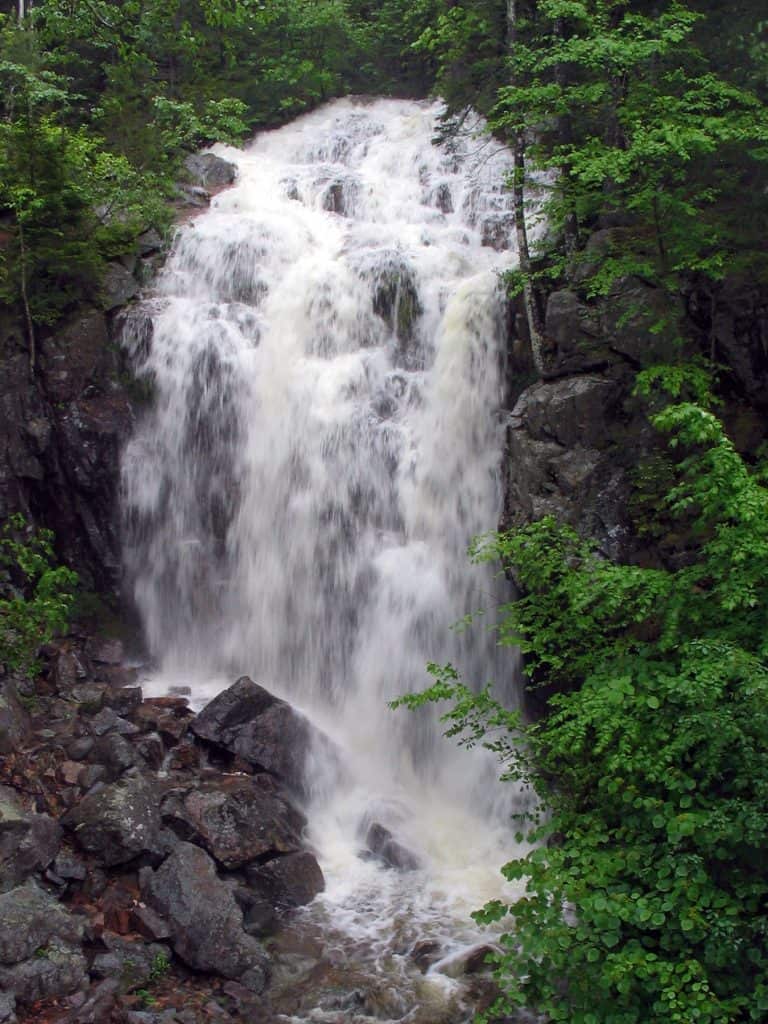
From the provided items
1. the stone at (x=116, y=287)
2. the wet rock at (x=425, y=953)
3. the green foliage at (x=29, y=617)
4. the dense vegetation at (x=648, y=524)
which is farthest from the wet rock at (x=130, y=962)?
the stone at (x=116, y=287)

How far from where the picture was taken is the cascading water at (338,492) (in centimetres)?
1013

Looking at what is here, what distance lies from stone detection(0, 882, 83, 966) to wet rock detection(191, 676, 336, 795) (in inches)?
106

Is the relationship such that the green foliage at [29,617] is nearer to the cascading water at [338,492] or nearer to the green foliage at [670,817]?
the cascading water at [338,492]

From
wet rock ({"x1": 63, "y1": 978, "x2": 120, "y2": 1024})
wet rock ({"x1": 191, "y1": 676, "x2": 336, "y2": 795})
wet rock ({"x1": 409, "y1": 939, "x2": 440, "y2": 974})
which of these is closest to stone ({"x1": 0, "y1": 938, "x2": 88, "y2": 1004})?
wet rock ({"x1": 63, "y1": 978, "x2": 120, "y2": 1024})

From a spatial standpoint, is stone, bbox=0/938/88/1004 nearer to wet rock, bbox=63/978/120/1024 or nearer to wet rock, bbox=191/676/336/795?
wet rock, bbox=63/978/120/1024

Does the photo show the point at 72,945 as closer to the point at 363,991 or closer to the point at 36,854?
the point at 36,854

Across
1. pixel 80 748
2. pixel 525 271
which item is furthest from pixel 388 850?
pixel 525 271

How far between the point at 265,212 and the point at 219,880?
1227 cm

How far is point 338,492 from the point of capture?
458 inches

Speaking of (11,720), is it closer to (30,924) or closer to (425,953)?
(30,924)

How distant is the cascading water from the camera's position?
33.2 feet

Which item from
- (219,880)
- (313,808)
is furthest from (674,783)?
(313,808)

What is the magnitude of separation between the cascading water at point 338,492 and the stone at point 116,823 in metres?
1.93

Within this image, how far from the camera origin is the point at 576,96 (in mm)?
9133
